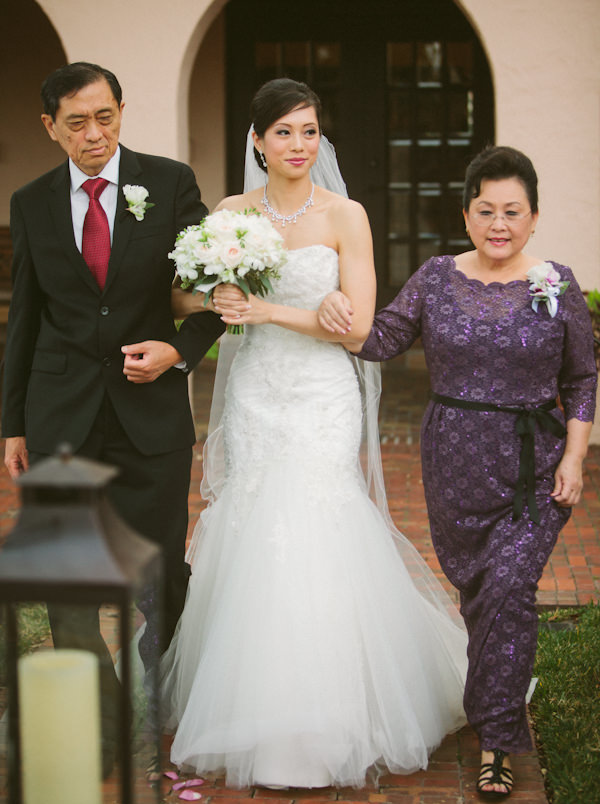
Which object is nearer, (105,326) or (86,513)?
(86,513)

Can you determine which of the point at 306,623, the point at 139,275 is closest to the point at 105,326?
the point at 139,275

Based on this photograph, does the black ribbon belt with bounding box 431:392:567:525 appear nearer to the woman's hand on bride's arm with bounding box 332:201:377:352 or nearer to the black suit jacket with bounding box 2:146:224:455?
the woman's hand on bride's arm with bounding box 332:201:377:352

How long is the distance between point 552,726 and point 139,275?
2.15m

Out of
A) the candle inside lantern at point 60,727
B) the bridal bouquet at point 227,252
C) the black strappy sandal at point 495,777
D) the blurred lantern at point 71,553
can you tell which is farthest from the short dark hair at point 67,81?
the black strappy sandal at point 495,777

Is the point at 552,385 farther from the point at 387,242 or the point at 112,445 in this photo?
the point at 387,242

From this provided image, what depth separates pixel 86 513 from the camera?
5.49ft

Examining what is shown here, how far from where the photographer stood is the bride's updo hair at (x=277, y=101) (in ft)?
12.2

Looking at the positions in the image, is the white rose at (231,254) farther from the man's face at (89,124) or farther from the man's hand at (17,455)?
the man's hand at (17,455)

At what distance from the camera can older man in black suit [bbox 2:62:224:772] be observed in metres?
3.49

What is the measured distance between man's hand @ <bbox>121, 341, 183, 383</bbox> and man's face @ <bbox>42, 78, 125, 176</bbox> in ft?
1.97

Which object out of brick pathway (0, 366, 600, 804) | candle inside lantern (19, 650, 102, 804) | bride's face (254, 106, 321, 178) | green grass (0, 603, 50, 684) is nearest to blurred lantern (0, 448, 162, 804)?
candle inside lantern (19, 650, 102, 804)

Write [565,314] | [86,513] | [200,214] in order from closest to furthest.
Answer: [86,513], [565,314], [200,214]

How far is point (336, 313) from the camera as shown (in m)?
3.65

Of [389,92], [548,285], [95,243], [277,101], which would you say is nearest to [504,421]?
[548,285]
